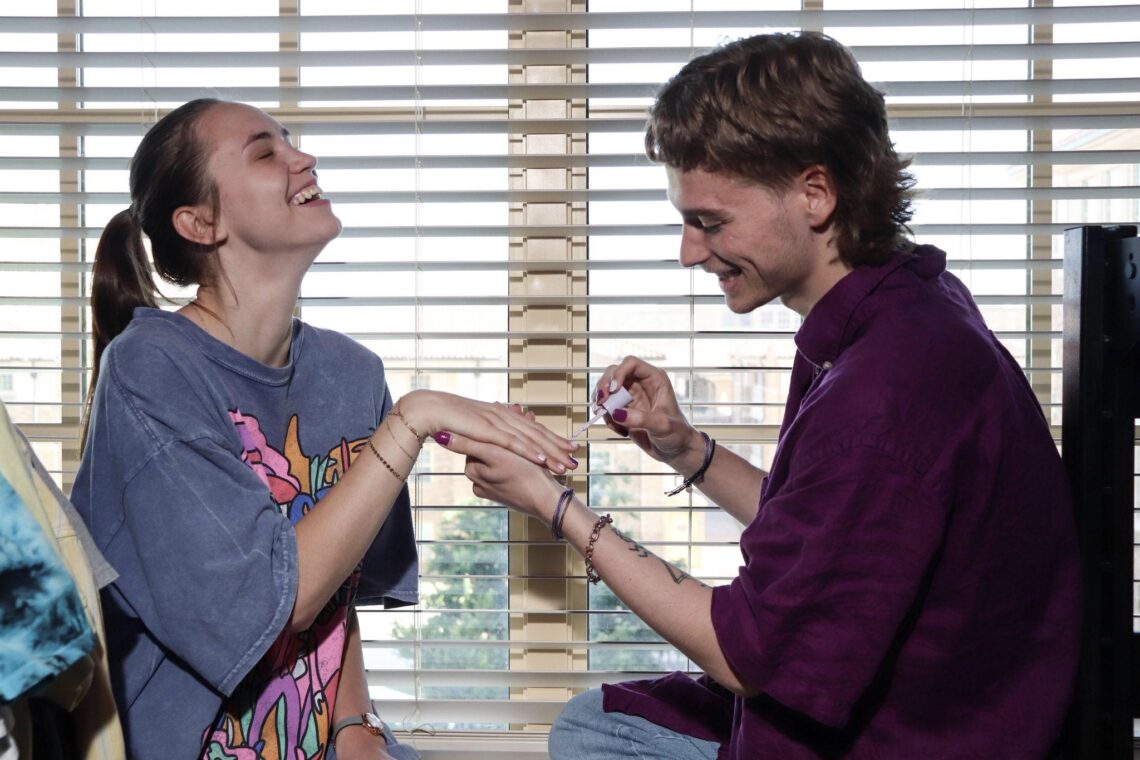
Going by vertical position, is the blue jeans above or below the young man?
below

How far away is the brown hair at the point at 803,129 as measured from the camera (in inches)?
44.4

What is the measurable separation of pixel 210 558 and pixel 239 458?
154 millimetres

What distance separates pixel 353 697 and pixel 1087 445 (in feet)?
3.29

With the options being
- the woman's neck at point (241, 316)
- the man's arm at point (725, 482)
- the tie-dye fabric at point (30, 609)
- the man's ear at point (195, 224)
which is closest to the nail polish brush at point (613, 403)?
the man's arm at point (725, 482)

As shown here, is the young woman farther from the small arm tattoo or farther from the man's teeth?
the small arm tattoo

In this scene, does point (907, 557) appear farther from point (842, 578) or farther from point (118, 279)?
point (118, 279)

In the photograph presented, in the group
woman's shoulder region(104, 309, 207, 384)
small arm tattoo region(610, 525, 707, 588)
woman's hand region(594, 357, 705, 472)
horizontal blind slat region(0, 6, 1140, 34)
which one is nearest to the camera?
small arm tattoo region(610, 525, 707, 588)

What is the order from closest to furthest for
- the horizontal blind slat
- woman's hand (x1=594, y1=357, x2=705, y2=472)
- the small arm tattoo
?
the small arm tattoo, woman's hand (x1=594, y1=357, x2=705, y2=472), the horizontal blind slat

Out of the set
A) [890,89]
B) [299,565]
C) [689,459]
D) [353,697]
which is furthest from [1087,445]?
[353,697]

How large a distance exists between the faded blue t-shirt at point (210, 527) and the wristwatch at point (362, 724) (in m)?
0.03

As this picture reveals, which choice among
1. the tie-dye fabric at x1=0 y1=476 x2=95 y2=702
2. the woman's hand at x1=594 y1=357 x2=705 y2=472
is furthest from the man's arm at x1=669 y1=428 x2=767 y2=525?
the tie-dye fabric at x1=0 y1=476 x2=95 y2=702

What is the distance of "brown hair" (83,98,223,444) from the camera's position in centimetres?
133

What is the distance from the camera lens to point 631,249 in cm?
166

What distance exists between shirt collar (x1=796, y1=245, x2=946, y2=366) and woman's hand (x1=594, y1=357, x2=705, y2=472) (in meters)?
0.31
